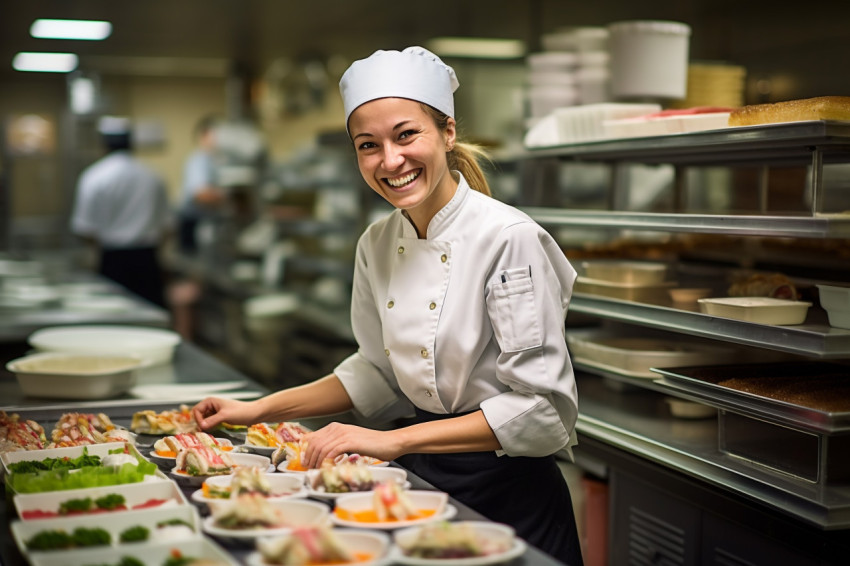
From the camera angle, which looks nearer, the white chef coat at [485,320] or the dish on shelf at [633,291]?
the white chef coat at [485,320]

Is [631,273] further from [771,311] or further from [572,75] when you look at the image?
[572,75]

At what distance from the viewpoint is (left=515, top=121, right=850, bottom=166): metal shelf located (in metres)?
2.08

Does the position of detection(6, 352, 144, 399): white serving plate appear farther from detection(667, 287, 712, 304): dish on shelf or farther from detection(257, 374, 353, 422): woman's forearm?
detection(667, 287, 712, 304): dish on shelf

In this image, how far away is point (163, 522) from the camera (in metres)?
1.46

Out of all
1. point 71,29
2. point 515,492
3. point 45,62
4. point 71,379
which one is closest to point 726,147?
point 515,492

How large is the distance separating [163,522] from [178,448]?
42cm

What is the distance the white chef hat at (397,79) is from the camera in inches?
72.4

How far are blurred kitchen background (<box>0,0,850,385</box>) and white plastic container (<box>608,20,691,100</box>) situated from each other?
0.60ft

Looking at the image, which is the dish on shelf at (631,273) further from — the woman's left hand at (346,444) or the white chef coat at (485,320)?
the woman's left hand at (346,444)

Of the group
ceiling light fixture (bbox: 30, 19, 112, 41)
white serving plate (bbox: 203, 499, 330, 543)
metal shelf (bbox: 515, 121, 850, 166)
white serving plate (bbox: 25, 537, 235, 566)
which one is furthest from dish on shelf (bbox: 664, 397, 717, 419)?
ceiling light fixture (bbox: 30, 19, 112, 41)

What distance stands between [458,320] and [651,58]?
1.59 meters

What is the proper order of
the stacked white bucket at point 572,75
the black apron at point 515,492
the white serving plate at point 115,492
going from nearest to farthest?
the white serving plate at point 115,492
the black apron at point 515,492
the stacked white bucket at point 572,75

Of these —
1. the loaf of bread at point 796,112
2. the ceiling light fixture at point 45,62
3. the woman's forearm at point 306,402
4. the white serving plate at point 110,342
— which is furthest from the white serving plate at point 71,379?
the ceiling light fixture at point 45,62

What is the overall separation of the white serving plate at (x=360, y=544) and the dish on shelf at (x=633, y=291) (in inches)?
60.0
